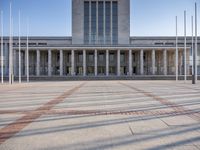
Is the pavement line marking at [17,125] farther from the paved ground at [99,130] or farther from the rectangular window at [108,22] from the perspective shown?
the rectangular window at [108,22]

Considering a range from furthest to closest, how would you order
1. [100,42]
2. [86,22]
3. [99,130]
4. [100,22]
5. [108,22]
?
[108,22]
[86,22]
[100,22]
[100,42]
[99,130]

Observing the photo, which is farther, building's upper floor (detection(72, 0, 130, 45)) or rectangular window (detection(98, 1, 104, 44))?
building's upper floor (detection(72, 0, 130, 45))

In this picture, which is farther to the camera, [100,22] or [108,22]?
[108,22]

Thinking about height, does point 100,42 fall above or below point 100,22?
below

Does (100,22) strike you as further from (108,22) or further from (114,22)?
(114,22)

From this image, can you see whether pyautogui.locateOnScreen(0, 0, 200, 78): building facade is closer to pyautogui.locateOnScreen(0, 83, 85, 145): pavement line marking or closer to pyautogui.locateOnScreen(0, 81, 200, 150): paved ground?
pyautogui.locateOnScreen(0, 81, 200, 150): paved ground

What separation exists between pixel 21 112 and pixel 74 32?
236 ft

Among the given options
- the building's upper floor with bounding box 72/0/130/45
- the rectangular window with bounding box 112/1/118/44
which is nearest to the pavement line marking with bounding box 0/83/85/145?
the building's upper floor with bounding box 72/0/130/45

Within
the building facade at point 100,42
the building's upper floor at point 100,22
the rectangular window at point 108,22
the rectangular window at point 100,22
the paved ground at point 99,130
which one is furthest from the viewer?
the rectangular window at point 108,22

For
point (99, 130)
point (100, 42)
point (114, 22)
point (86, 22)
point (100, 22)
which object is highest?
point (114, 22)

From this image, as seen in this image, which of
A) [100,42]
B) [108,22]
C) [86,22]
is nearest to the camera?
[100,42]

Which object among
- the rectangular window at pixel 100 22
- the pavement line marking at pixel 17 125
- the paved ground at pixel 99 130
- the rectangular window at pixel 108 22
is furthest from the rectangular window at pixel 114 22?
the pavement line marking at pixel 17 125

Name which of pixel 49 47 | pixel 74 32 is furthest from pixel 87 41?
pixel 49 47

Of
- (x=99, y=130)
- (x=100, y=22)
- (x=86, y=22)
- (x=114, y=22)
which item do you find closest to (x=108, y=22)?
(x=114, y=22)
